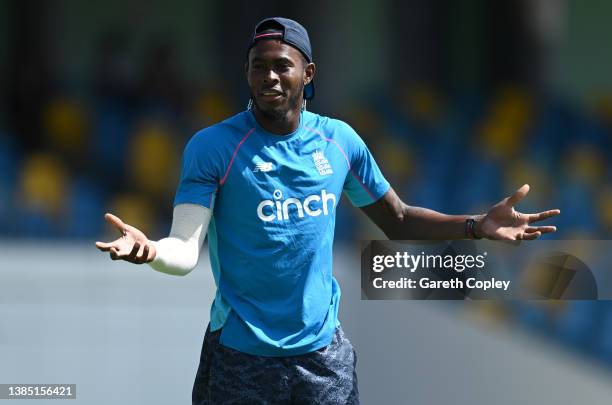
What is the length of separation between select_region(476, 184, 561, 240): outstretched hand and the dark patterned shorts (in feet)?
2.05

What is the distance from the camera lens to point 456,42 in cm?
1362

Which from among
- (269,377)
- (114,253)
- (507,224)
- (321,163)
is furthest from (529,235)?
(114,253)

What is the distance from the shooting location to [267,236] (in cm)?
358

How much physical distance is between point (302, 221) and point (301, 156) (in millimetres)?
210

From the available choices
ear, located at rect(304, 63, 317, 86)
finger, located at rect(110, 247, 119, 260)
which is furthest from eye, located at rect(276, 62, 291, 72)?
finger, located at rect(110, 247, 119, 260)

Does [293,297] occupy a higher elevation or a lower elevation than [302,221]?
lower

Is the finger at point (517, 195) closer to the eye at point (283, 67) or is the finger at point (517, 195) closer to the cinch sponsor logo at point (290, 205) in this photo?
the cinch sponsor logo at point (290, 205)

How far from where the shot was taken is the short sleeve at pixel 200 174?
3.55 meters

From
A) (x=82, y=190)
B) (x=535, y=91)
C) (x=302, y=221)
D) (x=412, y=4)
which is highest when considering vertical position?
(x=412, y=4)

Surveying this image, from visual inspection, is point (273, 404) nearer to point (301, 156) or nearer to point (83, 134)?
point (301, 156)

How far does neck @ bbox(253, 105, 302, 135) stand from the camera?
366 centimetres

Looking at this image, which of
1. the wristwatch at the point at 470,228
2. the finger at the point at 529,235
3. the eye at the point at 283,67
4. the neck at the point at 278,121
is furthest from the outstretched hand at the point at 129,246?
the finger at the point at 529,235

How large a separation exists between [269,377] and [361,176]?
29.3 inches

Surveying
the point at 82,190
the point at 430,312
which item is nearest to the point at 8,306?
the point at 430,312
